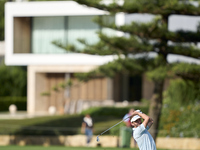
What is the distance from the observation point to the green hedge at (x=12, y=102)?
163ft

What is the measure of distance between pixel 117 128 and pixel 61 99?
1430 cm

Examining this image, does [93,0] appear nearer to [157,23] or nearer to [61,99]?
[157,23]

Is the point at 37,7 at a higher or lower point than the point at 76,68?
higher

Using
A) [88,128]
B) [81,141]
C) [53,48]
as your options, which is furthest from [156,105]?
[53,48]

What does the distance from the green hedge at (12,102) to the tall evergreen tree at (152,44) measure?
23295 millimetres

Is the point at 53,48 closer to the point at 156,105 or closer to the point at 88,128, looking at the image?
the point at 88,128

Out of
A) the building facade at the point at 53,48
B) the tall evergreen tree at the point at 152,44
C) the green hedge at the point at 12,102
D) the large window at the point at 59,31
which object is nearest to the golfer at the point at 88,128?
the tall evergreen tree at the point at 152,44

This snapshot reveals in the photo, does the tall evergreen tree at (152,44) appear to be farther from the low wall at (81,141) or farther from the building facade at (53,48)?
the building facade at (53,48)

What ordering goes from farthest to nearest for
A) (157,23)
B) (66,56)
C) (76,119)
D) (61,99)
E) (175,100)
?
(61,99) → (66,56) → (76,119) → (175,100) → (157,23)

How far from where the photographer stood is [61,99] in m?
43.3

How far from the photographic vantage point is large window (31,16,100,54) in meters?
40.5

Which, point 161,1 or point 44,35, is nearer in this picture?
point 161,1

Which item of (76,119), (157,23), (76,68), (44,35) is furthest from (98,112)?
(157,23)

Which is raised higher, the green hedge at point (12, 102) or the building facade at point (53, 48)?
the building facade at point (53, 48)
